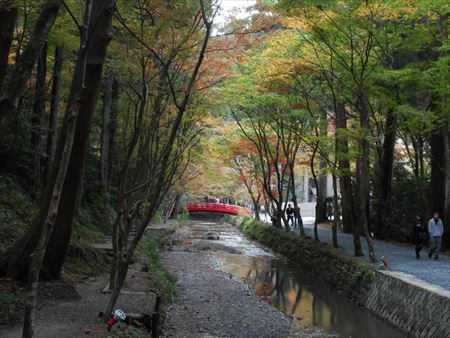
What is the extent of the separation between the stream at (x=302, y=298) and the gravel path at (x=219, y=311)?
0.53m

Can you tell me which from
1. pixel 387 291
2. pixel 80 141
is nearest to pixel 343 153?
pixel 387 291

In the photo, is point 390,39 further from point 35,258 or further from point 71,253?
point 35,258

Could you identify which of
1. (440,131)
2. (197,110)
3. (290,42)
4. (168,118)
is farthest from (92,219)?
(440,131)

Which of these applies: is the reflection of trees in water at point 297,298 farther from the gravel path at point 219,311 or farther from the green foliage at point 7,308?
the green foliage at point 7,308

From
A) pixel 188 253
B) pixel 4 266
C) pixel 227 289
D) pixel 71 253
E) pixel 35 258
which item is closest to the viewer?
pixel 35 258

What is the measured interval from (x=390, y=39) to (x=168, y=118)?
27.2 ft

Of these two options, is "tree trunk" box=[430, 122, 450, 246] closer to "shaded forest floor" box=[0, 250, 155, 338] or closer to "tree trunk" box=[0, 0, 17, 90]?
"shaded forest floor" box=[0, 250, 155, 338]

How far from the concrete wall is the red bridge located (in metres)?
43.7

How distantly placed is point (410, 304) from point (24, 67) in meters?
9.27

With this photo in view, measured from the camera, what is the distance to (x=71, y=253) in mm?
11984

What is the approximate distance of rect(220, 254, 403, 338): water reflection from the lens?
37.1 ft

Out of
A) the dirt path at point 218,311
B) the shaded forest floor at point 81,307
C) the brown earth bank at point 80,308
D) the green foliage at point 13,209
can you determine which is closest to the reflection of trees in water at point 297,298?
the dirt path at point 218,311

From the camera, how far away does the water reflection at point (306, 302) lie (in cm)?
1130

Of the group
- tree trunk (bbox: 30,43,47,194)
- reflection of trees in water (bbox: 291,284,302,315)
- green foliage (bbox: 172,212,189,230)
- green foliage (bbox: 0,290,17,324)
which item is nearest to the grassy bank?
reflection of trees in water (bbox: 291,284,302,315)
